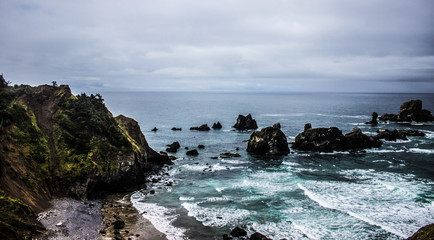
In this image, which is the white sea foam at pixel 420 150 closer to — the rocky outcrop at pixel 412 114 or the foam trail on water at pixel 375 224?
the foam trail on water at pixel 375 224

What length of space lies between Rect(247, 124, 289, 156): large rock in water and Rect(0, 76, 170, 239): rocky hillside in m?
26.1

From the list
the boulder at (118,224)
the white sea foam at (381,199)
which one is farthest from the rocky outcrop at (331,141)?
the boulder at (118,224)

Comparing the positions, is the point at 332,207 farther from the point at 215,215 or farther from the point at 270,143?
the point at 270,143

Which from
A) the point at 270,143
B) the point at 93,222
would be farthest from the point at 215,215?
the point at 270,143

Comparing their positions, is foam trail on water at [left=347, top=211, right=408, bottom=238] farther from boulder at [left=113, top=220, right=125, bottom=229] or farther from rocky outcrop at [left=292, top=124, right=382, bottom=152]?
rocky outcrop at [left=292, top=124, right=382, bottom=152]

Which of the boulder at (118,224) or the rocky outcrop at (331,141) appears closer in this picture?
the boulder at (118,224)

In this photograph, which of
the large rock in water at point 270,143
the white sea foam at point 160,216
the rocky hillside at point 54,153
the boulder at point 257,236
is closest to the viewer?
the boulder at point 257,236

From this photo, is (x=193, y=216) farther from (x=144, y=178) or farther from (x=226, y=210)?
(x=144, y=178)

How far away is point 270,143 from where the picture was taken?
66.2 metres

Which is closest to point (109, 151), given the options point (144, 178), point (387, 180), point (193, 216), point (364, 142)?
point (144, 178)

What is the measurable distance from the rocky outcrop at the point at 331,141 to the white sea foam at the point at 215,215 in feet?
132

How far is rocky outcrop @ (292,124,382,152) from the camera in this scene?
68.4 m

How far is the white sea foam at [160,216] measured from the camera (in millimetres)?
28997

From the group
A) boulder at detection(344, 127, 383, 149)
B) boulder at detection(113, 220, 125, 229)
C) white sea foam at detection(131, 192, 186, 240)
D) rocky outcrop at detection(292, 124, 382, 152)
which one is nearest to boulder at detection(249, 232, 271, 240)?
white sea foam at detection(131, 192, 186, 240)
